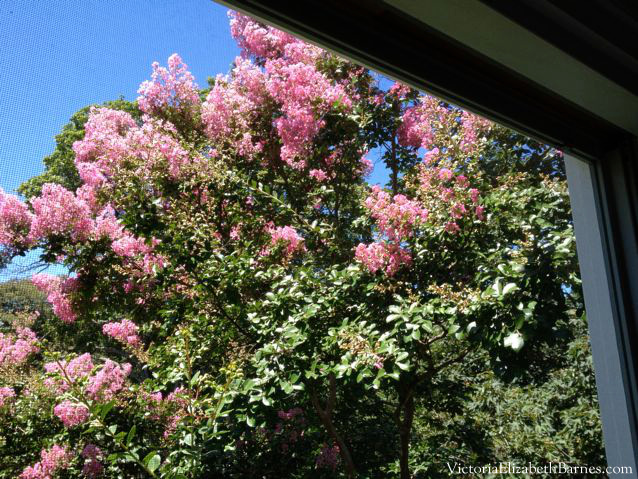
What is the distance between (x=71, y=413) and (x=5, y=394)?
0.64ft

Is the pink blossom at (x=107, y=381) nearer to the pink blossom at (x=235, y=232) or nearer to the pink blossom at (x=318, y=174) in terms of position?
the pink blossom at (x=235, y=232)

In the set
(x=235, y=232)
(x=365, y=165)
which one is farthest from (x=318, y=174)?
(x=235, y=232)

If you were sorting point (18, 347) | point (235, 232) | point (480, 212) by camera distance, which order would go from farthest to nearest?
1. point (235, 232)
2. point (480, 212)
3. point (18, 347)

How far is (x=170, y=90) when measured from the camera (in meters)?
1.80

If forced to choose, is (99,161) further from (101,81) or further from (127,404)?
(127,404)

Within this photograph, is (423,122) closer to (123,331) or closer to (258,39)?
(258,39)

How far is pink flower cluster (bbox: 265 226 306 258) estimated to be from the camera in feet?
5.56

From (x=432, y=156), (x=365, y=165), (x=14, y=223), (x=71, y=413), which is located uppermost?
(x=365, y=165)

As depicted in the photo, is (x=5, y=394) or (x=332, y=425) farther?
(x=332, y=425)

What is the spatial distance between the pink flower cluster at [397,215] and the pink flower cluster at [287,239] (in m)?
0.31

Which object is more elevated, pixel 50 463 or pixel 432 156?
pixel 432 156

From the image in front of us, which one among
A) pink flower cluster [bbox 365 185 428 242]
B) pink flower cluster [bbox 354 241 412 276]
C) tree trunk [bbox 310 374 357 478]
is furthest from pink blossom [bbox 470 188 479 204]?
tree trunk [bbox 310 374 357 478]

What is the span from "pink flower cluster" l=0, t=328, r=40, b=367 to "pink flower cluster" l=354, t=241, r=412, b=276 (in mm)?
885

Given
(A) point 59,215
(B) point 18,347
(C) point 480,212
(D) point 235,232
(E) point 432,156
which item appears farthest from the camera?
(D) point 235,232
